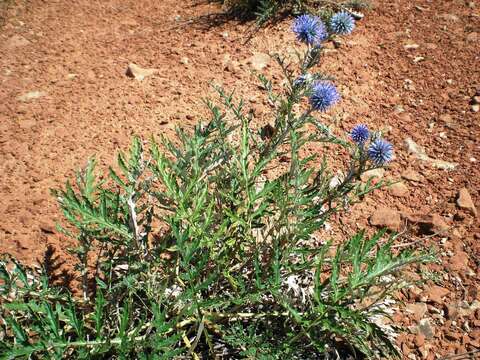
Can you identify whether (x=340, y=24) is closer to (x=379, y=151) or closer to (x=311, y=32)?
(x=311, y=32)

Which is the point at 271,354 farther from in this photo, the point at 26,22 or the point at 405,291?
the point at 26,22

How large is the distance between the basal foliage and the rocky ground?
0.55 metres

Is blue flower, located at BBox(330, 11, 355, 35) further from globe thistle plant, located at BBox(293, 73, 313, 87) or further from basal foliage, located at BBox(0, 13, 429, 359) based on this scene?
globe thistle plant, located at BBox(293, 73, 313, 87)

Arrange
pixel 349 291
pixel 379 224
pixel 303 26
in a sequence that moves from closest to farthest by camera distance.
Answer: pixel 349 291 → pixel 303 26 → pixel 379 224

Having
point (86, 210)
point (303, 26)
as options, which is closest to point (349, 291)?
point (86, 210)

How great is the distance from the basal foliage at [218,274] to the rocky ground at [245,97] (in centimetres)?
55

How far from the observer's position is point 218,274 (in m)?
A: 2.06

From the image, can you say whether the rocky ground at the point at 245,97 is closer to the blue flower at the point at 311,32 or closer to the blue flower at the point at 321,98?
the blue flower at the point at 321,98

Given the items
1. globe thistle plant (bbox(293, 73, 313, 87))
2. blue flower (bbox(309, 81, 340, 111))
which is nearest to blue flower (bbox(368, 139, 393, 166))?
blue flower (bbox(309, 81, 340, 111))

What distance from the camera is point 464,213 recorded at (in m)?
3.00

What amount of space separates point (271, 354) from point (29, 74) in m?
3.20

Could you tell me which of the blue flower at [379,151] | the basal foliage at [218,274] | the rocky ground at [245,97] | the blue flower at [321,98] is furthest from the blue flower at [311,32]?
the rocky ground at [245,97]

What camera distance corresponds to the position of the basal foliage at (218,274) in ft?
5.83

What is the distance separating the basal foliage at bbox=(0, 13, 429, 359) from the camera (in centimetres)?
178
